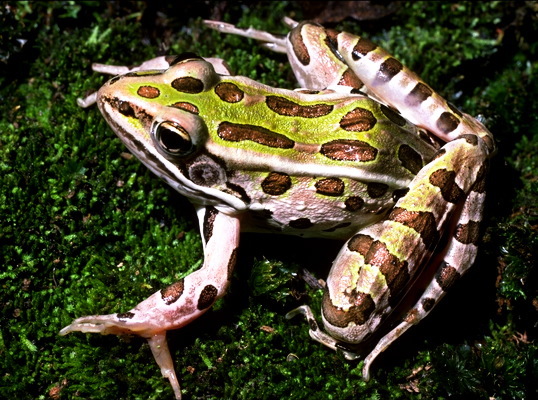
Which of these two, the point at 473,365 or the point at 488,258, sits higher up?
the point at 488,258

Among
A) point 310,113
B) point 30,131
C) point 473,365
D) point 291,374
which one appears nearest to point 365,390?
point 291,374

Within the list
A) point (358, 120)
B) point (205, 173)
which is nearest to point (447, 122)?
point (358, 120)

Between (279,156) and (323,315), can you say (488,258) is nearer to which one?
(323,315)

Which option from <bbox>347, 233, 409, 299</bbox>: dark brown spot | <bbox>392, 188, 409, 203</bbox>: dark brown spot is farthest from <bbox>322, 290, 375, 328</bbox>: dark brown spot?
<bbox>392, 188, 409, 203</bbox>: dark brown spot

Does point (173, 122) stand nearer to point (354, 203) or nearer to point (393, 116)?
point (354, 203)

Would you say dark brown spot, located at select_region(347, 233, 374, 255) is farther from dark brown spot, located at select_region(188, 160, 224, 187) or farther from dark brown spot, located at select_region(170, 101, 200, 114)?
dark brown spot, located at select_region(170, 101, 200, 114)

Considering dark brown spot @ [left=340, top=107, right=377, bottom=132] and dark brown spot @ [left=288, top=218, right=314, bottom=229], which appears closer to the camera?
dark brown spot @ [left=340, top=107, right=377, bottom=132]

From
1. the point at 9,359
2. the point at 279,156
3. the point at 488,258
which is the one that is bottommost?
the point at 9,359
